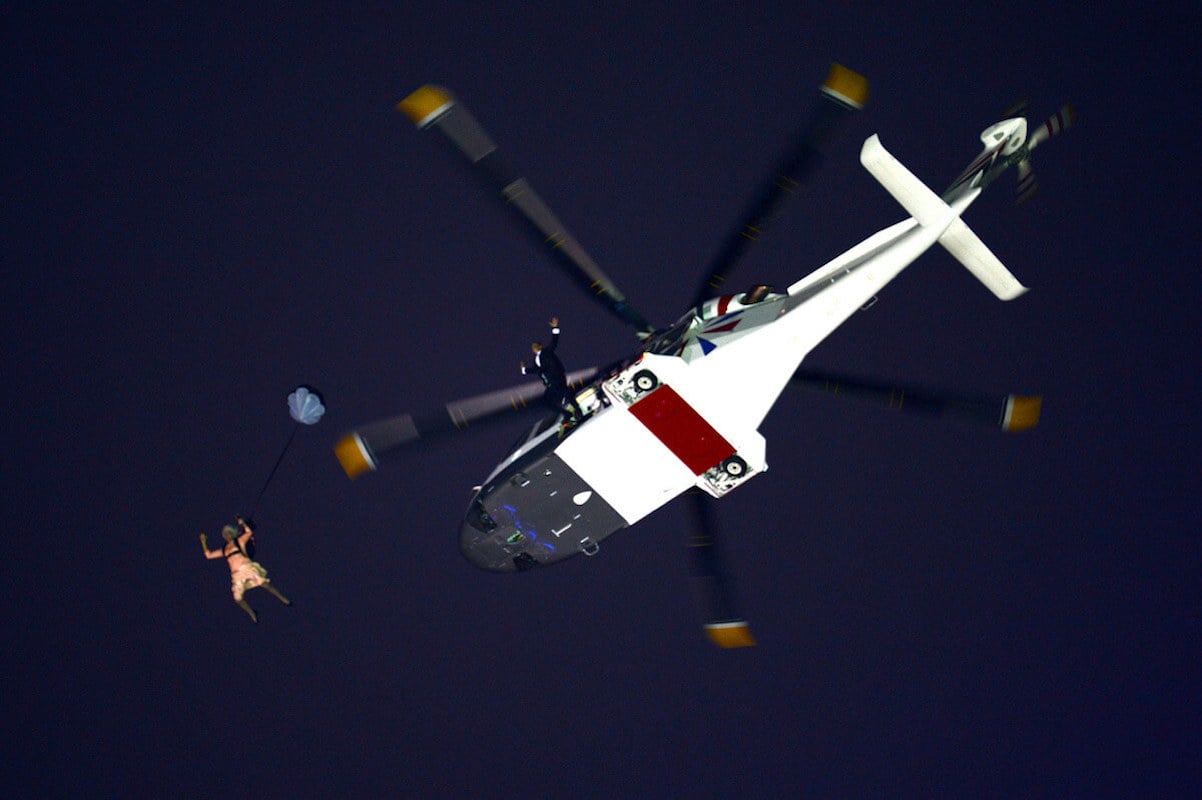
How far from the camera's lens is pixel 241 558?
17.5 meters

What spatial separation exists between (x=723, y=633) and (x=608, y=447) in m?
3.00

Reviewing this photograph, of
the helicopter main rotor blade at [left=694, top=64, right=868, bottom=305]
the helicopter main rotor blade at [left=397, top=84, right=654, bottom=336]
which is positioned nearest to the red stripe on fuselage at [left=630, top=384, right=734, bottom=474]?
the helicopter main rotor blade at [left=397, top=84, right=654, bottom=336]

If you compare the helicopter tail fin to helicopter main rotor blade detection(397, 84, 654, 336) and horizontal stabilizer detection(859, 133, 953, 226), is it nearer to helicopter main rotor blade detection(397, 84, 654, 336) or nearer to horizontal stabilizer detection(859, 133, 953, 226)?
horizontal stabilizer detection(859, 133, 953, 226)

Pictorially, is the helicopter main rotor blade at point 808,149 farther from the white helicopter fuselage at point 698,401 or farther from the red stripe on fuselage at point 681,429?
the red stripe on fuselage at point 681,429

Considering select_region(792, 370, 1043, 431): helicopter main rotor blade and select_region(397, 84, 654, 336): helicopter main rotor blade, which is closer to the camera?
select_region(397, 84, 654, 336): helicopter main rotor blade

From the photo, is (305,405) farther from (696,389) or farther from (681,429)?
(696,389)

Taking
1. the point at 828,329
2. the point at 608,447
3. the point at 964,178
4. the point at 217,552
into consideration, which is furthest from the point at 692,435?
the point at 217,552

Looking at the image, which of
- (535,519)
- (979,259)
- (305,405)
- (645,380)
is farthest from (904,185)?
(305,405)

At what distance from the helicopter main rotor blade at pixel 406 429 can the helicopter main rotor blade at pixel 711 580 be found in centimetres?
309

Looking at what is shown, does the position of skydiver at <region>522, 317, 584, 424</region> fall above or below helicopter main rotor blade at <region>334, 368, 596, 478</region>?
above

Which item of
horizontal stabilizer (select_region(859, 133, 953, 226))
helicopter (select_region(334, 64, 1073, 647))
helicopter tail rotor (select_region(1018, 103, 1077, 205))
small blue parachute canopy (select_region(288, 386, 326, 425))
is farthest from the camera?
small blue parachute canopy (select_region(288, 386, 326, 425))

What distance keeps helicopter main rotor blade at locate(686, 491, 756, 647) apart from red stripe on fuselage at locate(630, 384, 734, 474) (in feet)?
2.01

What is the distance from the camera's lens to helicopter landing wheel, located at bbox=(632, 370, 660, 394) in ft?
47.7

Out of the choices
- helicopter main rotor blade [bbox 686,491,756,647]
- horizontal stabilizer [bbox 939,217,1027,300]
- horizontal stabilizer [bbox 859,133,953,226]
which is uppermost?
horizontal stabilizer [bbox 859,133,953,226]
